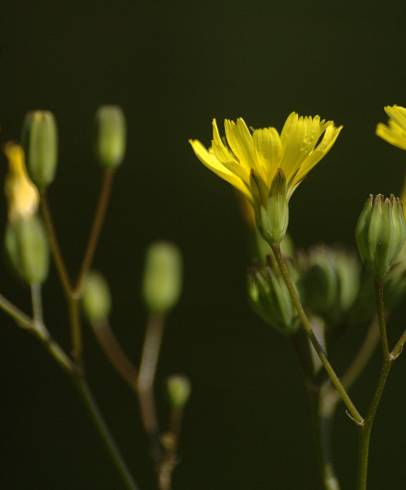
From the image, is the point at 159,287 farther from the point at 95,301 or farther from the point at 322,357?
the point at 322,357

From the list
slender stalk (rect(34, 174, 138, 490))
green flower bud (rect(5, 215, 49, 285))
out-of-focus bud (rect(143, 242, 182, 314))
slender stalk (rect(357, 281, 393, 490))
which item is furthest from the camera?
out-of-focus bud (rect(143, 242, 182, 314))

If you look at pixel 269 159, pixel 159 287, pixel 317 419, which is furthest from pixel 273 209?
pixel 159 287

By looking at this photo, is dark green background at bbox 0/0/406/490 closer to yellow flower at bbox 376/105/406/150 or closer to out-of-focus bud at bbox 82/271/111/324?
out-of-focus bud at bbox 82/271/111/324

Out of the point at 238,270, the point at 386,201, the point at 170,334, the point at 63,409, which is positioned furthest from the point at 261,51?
the point at 386,201

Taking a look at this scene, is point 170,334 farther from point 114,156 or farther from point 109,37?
point 114,156

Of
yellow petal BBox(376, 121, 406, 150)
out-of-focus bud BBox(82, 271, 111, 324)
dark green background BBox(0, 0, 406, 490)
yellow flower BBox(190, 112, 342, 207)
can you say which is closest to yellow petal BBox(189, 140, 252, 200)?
yellow flower BBox(190, 112, 342, 207)

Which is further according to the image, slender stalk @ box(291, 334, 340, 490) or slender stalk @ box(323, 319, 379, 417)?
slender stalk @ box(323, 319, 379, 417)

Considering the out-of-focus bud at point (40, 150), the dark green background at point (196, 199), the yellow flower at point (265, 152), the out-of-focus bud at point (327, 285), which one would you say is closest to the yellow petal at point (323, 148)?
the yellow flower at point (265, 152)

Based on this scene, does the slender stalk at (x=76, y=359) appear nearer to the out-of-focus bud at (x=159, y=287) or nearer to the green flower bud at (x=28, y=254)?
the green flower bud at (x=28, y=254)
